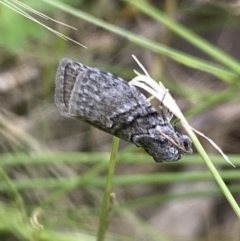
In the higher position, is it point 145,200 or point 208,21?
point 208,21

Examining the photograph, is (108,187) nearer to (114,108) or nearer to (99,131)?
(114,108)

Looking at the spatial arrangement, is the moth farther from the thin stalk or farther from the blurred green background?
the blurred green background

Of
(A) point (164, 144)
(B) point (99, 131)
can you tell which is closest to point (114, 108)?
(A) point (164, 144)

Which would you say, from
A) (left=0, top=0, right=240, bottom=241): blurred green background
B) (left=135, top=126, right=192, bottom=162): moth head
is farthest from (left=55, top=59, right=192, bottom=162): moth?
(left=0, top=0, right=240, bottom=241): blurred green background

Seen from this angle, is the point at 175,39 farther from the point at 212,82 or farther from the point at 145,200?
the point at 145,200

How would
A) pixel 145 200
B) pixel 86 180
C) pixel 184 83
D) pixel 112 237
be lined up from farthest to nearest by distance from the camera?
pixel 184 83, pixel 112 237, pixel 145 200, pixel 86 180

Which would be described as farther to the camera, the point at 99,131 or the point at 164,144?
the point at 99,131

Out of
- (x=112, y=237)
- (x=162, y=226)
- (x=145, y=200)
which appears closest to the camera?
(x=145, y=200)

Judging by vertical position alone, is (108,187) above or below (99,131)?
below

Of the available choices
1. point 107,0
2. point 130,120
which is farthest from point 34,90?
point 130,120
